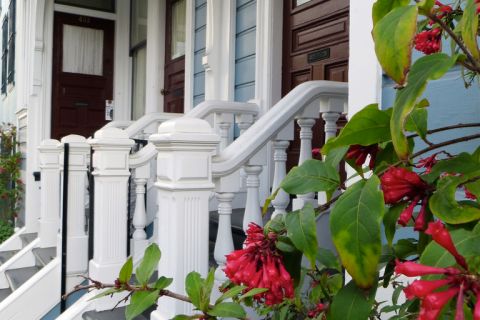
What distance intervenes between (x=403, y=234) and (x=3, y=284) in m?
4.22

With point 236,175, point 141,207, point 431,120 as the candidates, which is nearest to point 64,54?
point 141,207

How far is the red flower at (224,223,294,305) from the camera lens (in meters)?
0.75

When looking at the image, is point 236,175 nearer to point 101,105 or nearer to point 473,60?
point 473,60

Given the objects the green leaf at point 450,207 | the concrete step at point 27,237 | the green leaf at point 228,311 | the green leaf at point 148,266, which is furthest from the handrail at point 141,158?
the concrete step at point 27,237

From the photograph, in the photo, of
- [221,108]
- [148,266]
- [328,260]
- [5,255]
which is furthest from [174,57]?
[328,260]

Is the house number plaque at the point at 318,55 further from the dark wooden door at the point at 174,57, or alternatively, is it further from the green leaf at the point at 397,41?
the green leaf at the point at 397,41

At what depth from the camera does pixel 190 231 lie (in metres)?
1.77

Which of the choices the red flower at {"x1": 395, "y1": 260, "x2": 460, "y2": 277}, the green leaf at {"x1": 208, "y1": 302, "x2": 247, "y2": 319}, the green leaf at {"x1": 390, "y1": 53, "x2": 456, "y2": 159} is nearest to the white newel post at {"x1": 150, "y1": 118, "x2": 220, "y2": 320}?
the green leaf at {"x1": 208, "y1": 302, "x2": 247, "y2": 319}

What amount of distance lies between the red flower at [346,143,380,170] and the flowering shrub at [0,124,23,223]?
7.55m

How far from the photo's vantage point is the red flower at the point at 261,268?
753mm

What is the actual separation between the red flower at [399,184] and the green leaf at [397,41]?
0.53 feet

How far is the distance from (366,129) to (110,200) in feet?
7.01

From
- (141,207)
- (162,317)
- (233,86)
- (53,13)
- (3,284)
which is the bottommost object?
(3,284)

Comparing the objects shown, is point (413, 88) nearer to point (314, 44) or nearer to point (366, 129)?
point (366, 129)
